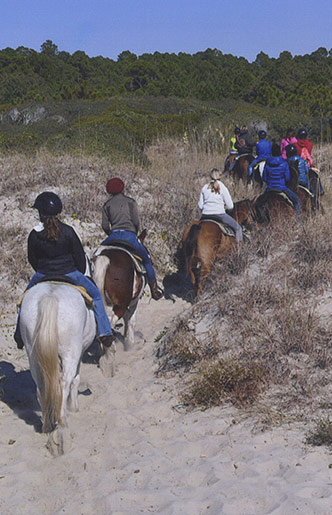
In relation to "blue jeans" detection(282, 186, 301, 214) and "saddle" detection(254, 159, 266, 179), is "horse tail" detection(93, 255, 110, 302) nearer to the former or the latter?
"blue jeans" detection(282, 186, 301, 214)

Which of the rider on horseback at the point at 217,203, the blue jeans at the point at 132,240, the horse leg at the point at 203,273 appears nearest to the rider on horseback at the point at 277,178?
the rider on horseback at the point at 217,203

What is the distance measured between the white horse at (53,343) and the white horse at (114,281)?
1948 millimetres

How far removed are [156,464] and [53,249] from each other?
7.61ft

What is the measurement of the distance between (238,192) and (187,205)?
208cm

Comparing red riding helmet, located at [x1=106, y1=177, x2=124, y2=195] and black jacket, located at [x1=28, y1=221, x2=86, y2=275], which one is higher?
red riding helmet, located at [x1=106, y1=177, x2=124, y2=195]

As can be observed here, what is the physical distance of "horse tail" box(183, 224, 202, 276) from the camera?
939cm

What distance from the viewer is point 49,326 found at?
16.4 ft

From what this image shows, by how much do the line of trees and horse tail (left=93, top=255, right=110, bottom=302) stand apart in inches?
1048

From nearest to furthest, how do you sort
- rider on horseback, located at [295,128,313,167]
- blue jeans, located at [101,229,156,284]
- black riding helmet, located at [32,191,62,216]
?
black riding helmet, located at [32,191,62,216]
blue jeans, located at [101,229,156,284]
rider on horseback, located at [295,128,313,167]

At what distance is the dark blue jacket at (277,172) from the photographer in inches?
429

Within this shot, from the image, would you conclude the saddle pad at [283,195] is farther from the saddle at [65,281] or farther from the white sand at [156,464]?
the saddle at [65,281]

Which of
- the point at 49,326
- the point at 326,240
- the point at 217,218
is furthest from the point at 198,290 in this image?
the point at 49,326

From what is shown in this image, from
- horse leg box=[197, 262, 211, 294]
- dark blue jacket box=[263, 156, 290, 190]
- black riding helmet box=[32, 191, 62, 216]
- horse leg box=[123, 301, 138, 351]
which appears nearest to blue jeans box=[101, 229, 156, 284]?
horse leg box=[123, 301, 138, 351]

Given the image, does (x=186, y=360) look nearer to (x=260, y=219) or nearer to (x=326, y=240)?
(x=326, y=240)
